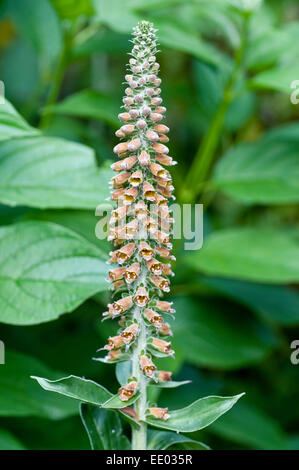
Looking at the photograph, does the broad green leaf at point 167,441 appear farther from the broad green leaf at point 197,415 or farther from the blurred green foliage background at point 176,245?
the blurred green foliage background at point 176,245

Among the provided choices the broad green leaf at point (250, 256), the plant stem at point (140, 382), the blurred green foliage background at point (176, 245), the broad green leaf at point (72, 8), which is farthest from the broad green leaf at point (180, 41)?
the plant stem at point (140, 382)

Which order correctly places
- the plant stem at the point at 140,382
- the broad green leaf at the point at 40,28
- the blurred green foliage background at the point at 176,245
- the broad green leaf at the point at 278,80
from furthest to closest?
the broad green leaf at the point at 40,28
the broad green leaf at the point at 278,80
the blurred green foliage background at the point at 176,245
the plant stem at the point at 140,382

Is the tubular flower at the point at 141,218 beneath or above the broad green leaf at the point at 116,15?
beneath

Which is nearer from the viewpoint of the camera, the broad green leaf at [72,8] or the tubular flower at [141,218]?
the tubular flower at [141,218]

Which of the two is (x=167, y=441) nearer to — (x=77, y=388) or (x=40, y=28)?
(x=77, y=388)

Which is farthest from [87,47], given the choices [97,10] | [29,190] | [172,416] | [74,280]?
[172,416]

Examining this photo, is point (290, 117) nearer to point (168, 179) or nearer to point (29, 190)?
point (29, 190)
